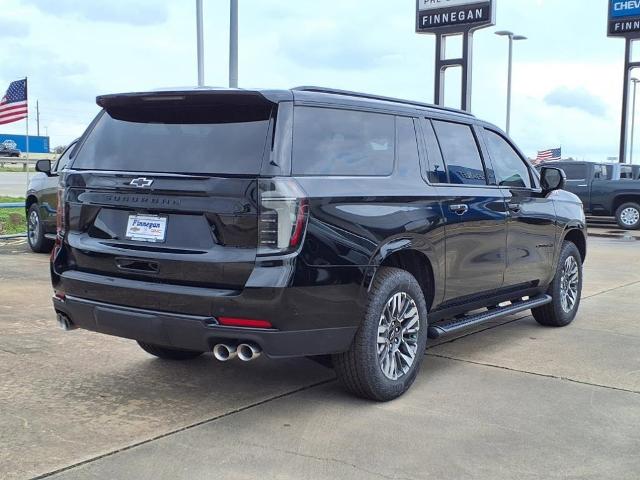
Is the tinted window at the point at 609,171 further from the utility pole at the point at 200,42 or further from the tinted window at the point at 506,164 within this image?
the tinted window at the point at 506,164

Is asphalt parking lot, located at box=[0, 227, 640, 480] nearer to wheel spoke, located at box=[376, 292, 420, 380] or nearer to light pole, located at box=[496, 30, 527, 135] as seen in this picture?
wheel spoke, located at box=[376, 292, 420, 380]

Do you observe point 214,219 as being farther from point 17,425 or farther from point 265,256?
point 17,425

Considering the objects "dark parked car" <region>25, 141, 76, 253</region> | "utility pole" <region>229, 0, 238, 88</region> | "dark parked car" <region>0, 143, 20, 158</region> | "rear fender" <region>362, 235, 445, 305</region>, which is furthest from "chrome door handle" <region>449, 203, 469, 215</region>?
"dark parked car" <region>0, 143, 20, 158</region>

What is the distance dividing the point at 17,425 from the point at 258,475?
1.46 metres

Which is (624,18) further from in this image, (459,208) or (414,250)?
(414,250)

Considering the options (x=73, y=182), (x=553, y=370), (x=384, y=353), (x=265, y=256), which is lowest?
(x=553, y=370)

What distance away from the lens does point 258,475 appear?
11.3ft

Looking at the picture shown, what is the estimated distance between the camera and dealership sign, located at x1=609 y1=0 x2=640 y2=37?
30.6 meters

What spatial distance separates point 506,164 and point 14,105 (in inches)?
511

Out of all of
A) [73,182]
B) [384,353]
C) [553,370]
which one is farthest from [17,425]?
[553,370]

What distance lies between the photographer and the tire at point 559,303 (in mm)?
6730

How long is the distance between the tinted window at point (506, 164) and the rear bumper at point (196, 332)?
94.7 inches

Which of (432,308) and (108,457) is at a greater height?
(432,308)

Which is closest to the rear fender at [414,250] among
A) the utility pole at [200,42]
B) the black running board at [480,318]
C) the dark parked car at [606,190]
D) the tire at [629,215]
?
the black running board at [480,318]
